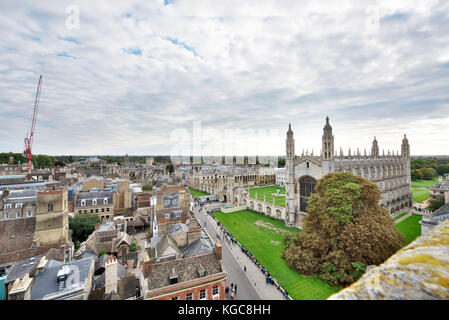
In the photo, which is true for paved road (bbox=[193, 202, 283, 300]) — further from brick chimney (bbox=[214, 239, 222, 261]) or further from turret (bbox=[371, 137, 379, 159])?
turret (bbox=[371, 137, 379, 159])

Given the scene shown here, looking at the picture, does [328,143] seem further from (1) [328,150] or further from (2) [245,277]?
(2) [245,277]

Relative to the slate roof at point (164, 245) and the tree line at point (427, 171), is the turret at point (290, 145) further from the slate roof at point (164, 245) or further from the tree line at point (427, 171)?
the tree line at point (427, 171)

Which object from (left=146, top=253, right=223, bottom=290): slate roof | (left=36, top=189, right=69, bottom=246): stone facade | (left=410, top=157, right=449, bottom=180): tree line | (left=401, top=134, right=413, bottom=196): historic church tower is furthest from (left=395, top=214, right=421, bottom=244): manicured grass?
(left=410, top=157, right=449, bottom=180): tree line

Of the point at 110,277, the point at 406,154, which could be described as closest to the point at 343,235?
the point at 110,277

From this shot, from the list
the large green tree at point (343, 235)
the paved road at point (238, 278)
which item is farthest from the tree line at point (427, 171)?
the paved road at point (238, 278)
